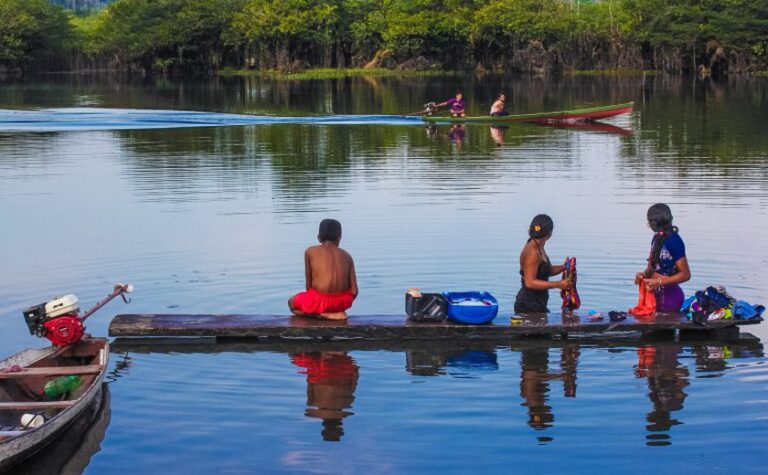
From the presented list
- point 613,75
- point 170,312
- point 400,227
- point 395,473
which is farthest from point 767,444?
point 613,75

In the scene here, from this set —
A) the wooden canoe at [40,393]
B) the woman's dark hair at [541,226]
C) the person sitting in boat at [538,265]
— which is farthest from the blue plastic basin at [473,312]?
the wooden canoe at [40,393]

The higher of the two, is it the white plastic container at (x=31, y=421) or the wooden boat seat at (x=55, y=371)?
the wooden boat seat at (x=55, y=371)

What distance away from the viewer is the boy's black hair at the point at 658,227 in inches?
438

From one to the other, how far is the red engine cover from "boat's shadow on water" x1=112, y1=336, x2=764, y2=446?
51.4 inches

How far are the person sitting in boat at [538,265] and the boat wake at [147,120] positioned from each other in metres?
27.1

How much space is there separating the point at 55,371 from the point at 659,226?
18.3 ft

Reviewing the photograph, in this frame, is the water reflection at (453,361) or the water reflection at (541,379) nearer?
the water reflection at (541,379)

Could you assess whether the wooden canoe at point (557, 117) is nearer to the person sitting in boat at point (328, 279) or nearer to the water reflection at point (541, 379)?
the person sitting in boat at point (328, 279)

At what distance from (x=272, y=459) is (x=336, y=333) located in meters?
2.95

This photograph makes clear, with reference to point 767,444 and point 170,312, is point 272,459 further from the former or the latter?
point 170,312

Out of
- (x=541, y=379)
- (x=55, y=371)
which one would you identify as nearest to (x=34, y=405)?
(x=55, y=371)

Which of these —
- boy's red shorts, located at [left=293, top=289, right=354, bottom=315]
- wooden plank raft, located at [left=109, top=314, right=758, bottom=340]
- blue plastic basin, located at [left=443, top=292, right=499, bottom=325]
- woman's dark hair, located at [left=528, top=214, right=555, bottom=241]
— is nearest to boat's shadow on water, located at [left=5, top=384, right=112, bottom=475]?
wooden plank raft, located at [left=109, top=314, right=758, bottom=340]

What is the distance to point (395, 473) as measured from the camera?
8133 millimetres

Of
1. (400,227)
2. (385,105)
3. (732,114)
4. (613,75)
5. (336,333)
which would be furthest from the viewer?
(613,75)
